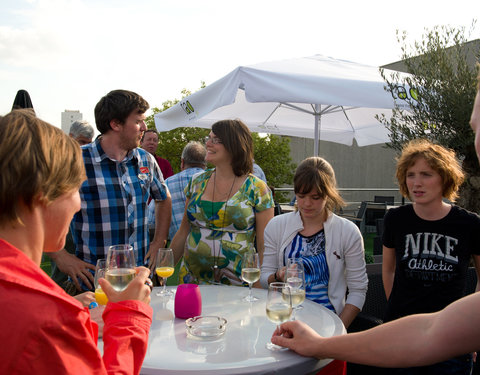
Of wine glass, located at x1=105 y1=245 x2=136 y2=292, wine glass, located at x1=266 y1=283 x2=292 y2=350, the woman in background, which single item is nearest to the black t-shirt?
the woman in background

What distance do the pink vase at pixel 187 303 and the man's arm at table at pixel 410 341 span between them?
0.57 metres

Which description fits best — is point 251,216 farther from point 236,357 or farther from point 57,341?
point 57,341

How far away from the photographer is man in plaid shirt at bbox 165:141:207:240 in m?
4.45

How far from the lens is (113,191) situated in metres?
2.81

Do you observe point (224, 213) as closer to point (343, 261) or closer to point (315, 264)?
point (315, 264)

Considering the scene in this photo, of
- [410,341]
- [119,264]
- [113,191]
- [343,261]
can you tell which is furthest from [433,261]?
[113,191]

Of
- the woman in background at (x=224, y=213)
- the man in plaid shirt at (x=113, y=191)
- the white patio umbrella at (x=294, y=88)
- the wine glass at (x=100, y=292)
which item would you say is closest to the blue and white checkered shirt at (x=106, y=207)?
the man in plaid shirt at (x=113, y=191)

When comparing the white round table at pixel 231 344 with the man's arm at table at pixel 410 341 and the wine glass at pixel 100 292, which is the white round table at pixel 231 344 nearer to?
the man's arm at table at pixel 410 341

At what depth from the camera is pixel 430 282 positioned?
2.39 m

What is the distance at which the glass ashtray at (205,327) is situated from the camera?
5.69 ft

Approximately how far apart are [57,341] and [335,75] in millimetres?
4178

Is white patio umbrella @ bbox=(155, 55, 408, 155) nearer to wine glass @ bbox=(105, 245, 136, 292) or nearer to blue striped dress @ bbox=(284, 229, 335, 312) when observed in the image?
blue striped dress @ bbox=(284, 229, 335, 312)

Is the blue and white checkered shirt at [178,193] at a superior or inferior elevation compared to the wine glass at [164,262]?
superior

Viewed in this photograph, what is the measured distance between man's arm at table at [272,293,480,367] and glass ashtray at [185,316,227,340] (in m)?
0.31
